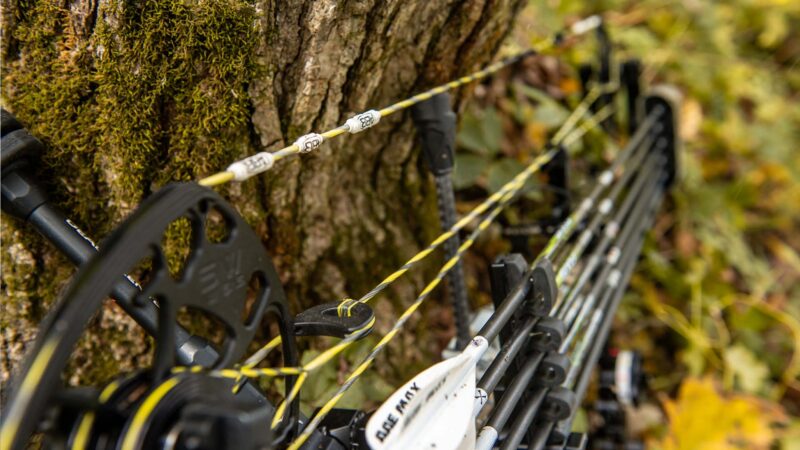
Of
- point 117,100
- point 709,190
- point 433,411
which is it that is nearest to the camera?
point 433,411

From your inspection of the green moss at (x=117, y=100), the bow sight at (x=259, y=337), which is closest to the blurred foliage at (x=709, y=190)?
the bow sight at (x=259, y=337)

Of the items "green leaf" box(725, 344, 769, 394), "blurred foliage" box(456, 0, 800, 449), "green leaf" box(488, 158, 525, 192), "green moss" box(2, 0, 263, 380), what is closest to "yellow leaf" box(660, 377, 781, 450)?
"blurred foliage" box(456, 0, 800, 449)

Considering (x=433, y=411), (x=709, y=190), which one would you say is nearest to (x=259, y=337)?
(x=433, y=411)

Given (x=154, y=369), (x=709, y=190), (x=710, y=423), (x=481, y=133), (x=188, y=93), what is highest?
(x=188, y=93)

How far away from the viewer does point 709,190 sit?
2.49 m

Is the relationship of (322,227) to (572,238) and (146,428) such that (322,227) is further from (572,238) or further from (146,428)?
(146,428)

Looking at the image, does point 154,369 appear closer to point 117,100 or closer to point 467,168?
point 117,100

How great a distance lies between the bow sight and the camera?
1.89 feet

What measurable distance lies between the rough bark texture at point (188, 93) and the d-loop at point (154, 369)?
41cm

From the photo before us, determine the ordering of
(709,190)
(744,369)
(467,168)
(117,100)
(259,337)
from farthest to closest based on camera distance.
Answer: (709,190)
(744,369)
(467,168)
(259,337)
(117,100)

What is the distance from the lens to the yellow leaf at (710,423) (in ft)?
5.95

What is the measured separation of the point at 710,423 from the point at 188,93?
64.7 inches

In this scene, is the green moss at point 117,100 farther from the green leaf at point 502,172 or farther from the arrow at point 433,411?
the green leaf at point 502,172

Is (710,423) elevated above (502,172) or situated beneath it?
situated beneath
